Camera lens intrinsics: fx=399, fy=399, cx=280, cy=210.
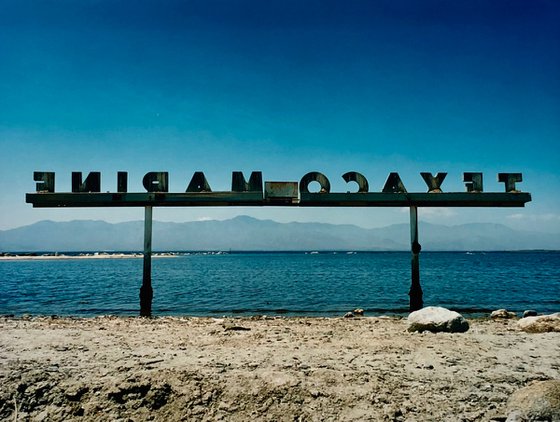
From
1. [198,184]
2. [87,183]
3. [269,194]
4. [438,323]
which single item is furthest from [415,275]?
[87,183]

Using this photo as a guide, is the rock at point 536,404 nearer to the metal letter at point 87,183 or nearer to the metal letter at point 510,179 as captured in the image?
the metal letter at point 510,179

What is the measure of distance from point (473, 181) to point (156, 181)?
10.9m

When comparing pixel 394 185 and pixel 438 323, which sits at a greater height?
pixel 394 185

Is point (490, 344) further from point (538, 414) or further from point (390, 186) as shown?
point (390, 186)

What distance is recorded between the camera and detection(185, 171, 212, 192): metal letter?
13.4 meters

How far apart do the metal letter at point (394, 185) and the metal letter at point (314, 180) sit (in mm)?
1960

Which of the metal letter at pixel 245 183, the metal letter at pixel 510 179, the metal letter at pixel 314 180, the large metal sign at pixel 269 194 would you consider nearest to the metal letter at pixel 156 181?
the large metal sign at pixel 269 194

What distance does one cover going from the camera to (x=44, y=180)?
13.3 meters

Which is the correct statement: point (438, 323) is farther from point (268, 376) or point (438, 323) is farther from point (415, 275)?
point (268, 376)

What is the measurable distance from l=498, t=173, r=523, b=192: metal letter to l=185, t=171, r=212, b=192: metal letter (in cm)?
1009

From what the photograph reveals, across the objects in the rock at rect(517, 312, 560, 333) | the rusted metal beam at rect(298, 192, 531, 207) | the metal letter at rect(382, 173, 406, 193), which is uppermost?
the metal letter at rect(382, 173, 406, 193)

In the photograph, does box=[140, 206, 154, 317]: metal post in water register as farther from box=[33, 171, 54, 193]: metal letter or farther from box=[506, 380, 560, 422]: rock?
box=[506, 380, 560, 422]: rock

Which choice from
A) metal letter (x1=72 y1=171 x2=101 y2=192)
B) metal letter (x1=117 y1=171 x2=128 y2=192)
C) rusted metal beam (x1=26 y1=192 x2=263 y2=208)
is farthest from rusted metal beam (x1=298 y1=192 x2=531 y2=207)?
metal letter (x1=72 y1=171 x2=101 y2=192)

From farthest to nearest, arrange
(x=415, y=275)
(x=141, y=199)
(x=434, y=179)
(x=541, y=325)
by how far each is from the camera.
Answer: (x=415, y=275) → (x=434, y=179) → (x=141, y=199) → (x=541, y=325)
